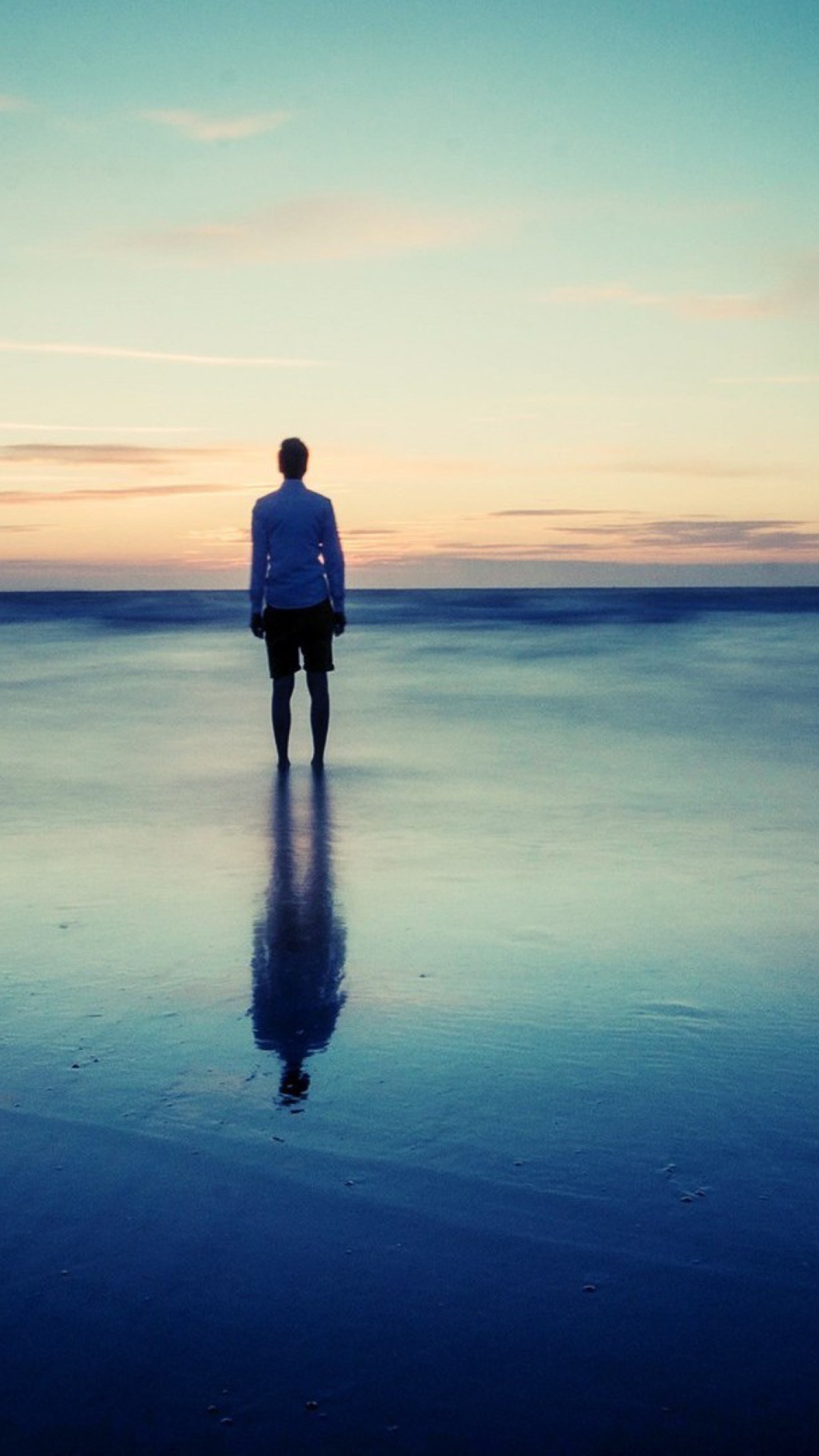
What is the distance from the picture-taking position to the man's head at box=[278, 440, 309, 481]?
8.31 meters

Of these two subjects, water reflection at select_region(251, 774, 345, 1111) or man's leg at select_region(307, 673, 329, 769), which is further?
man's leg at select_region(307, 673, 329, 769)

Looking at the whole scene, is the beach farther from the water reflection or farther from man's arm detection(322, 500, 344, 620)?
man's arm detection(322, 500, 344, 620)

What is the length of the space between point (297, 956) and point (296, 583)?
450 cm

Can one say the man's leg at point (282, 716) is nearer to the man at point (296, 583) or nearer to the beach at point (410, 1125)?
the man at point (296, 583)

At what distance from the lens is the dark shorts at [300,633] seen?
330 inches

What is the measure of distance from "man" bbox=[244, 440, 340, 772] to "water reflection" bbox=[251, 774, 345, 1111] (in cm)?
205

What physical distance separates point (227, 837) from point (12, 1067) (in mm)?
2955

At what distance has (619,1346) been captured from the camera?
2027 mm

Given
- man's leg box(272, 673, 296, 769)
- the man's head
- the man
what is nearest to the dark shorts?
the man

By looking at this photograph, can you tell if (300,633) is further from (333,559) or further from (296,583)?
(333,559)

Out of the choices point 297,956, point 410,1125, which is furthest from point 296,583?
point 410,1125

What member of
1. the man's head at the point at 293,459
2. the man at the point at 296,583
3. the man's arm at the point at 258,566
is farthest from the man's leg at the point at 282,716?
the man's head at the point at 293,459

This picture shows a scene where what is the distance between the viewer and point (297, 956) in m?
4.12

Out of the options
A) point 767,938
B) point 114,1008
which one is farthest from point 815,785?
point 114,1008
